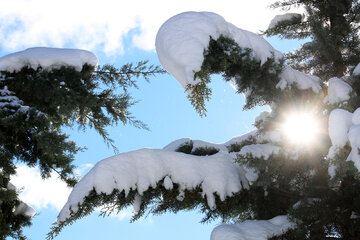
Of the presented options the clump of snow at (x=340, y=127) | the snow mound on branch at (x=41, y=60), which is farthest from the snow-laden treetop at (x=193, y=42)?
the snow mound on branch at (x=41, y=60)

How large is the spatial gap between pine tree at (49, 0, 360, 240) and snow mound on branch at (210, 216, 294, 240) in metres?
0.03

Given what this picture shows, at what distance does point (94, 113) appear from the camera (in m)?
7.02

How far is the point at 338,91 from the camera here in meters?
5.25

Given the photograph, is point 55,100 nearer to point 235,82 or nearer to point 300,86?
point 235,82

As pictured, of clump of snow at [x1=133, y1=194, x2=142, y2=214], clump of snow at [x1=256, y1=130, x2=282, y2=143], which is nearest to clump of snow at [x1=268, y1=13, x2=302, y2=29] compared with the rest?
clump of snow at [x1=256, y1=130, x2=282, y2=143]

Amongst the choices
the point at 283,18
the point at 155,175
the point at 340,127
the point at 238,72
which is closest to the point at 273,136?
the point at 238,72

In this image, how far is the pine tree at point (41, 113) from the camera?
598 cm

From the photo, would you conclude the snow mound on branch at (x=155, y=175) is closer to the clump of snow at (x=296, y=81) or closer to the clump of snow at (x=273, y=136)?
the clump of snow at (x=273, y=136)

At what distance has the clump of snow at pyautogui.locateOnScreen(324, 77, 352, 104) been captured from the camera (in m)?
5.11

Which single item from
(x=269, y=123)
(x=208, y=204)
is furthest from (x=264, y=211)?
(x=269, y=123)

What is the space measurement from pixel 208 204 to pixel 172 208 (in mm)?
583

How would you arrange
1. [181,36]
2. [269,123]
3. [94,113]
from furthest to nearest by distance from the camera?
[94,113] → [269,123] → [181,36]

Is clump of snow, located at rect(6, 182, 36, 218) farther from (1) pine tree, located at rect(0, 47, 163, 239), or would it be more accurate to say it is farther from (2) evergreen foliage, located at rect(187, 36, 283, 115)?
(2) evergreen foliage, located at rect(187, 36, 283, 115)

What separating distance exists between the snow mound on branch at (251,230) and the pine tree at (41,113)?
2.93 meters
